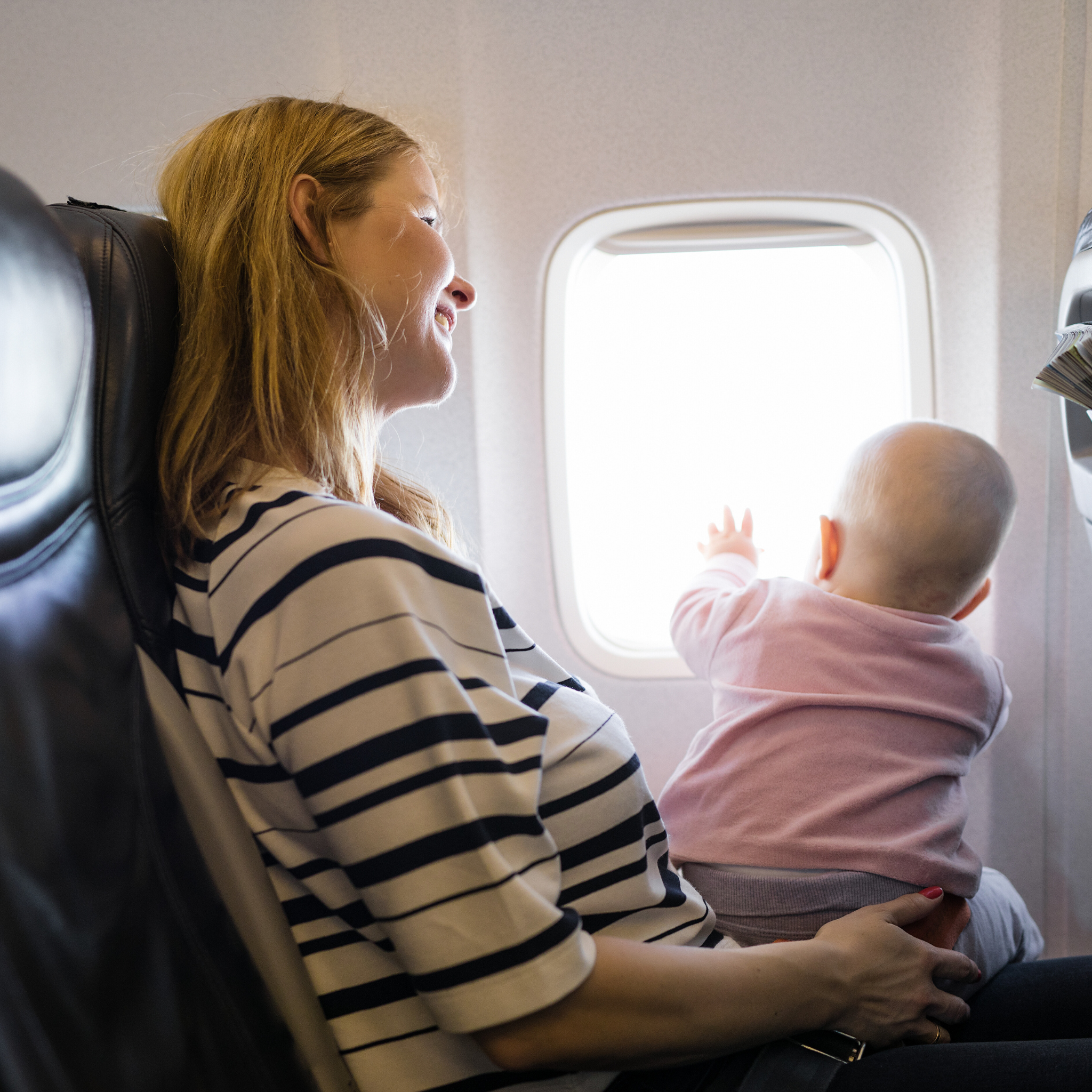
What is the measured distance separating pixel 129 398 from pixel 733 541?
4.12 ft

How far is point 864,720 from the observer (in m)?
1.29

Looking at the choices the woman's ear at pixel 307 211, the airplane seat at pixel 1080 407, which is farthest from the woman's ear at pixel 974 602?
the woman's ear at pixel 307 211

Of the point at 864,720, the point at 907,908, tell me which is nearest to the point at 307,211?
the point at 864,720

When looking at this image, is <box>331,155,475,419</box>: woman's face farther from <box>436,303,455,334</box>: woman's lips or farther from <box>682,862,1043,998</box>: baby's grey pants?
<box>682,862,1043,998</box>: baby's grey pants

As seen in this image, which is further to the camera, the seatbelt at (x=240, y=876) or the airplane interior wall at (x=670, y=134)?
the airplane interior wall at (x=670, y=134)

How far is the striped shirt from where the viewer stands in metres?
0.69

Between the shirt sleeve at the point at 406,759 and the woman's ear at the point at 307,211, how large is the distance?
408mm

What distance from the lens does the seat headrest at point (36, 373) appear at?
62cm

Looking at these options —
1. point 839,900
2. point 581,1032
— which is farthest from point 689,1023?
point 839,900

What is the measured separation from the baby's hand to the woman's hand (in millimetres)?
803

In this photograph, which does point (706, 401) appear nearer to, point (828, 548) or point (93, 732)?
point (828, 548)

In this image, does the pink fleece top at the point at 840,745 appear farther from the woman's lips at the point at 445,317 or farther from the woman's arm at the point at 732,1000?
the woman's lips at the point at 445,317

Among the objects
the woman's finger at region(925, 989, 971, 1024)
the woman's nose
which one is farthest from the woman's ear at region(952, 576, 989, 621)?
the woman's nose

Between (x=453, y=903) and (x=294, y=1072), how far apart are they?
0.30 m
